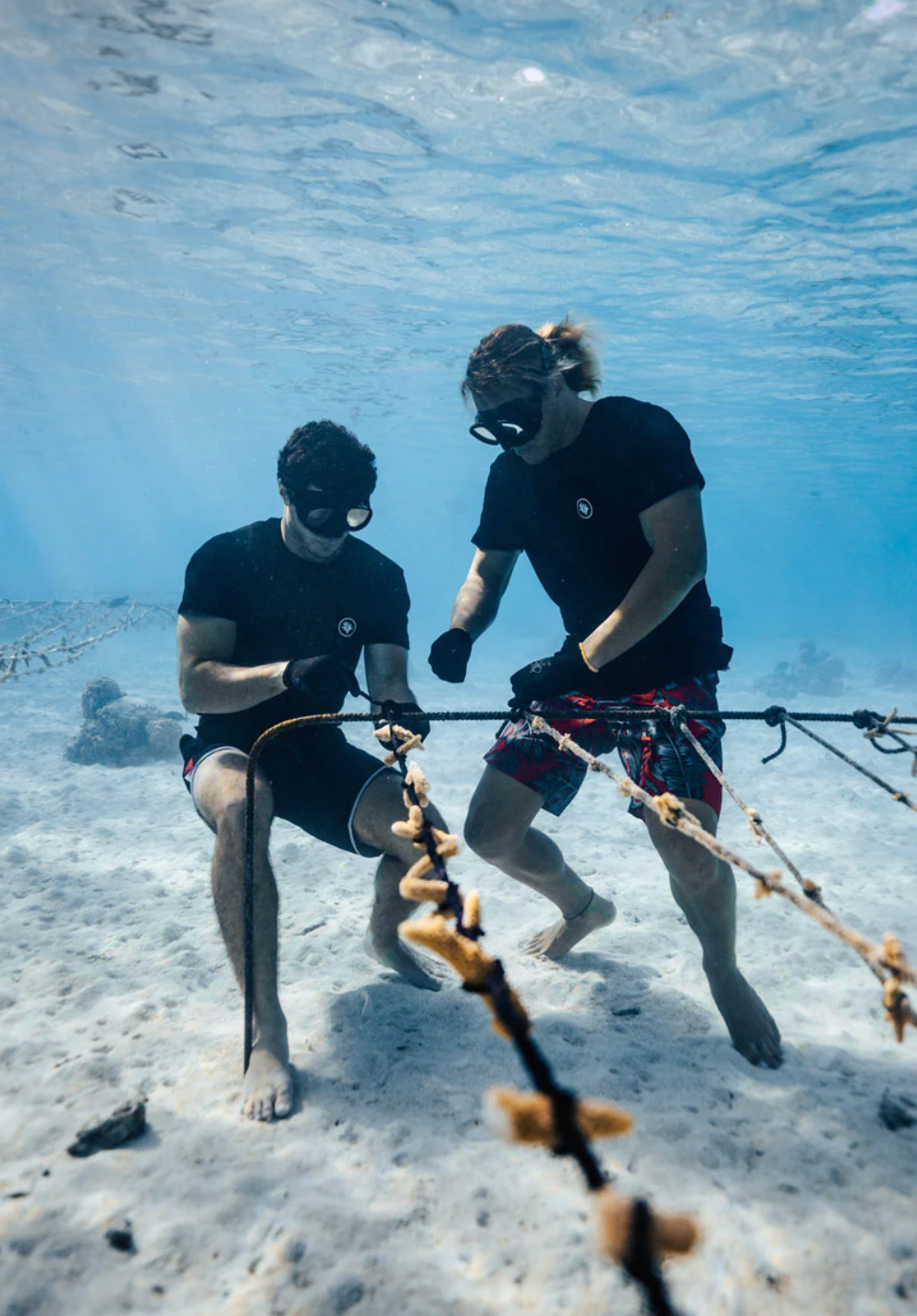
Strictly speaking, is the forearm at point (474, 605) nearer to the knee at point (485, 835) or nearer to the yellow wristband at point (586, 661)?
the yellow wristband at point (586, 661)

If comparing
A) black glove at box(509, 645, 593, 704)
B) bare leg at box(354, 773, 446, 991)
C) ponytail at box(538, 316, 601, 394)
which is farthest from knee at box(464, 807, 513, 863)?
ponytail at box(538, 316, 601, 394)

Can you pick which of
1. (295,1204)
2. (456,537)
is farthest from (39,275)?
(456,537)

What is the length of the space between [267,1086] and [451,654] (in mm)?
2331

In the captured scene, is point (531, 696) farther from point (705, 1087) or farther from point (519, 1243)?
point (519, 1243)

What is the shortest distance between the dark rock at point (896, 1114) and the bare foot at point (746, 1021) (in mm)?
492

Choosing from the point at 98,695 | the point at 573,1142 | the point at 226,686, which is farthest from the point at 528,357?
the point at 98,695

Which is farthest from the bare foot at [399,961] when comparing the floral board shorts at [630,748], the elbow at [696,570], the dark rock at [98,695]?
the dark rock at [98,695]

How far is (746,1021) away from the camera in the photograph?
3.26 metres

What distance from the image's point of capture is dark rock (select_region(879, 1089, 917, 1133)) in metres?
2.64

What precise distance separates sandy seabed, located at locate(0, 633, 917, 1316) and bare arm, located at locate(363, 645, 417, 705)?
1.84 metres

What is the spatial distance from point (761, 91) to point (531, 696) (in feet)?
40.1

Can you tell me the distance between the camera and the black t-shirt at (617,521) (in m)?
3.50

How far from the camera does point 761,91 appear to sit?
10391mm

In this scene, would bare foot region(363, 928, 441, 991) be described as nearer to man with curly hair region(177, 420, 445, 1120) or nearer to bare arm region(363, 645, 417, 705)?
man with curly hair region(177, 420, 445, 1120)
